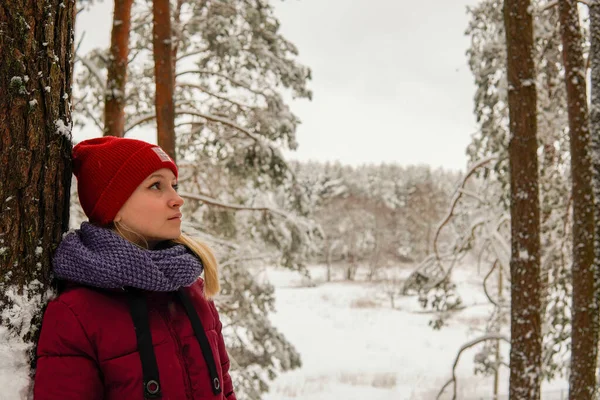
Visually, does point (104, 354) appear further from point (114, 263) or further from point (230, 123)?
point (230, 123)

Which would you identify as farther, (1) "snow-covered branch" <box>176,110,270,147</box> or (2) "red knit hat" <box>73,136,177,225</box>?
(1) "snow-covered branch" <box>176,110,270,147</box>

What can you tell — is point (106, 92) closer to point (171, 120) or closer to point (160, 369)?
point (171, 120)

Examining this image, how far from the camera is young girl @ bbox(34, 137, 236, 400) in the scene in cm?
125

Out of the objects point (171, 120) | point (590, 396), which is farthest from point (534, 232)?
point (171, 120)

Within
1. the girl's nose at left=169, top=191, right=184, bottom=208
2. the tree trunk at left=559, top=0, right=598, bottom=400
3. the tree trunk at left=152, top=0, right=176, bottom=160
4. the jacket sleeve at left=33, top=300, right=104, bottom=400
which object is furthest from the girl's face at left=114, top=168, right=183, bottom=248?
the tree trunk at left=559, top=0, right=598, bottom=400

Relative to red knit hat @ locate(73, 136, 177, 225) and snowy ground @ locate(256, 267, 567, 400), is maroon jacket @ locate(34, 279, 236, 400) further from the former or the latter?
snowy ground @ locate(256, 267, 567, 400)

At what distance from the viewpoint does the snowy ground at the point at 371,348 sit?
15070 millimetres

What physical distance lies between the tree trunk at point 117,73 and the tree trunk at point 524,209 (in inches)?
145

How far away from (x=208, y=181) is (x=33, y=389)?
6.85 metres

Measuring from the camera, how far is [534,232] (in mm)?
4047

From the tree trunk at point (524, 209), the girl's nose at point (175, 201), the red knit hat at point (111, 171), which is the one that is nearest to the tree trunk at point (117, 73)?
the red knit hat at point (111, 171)

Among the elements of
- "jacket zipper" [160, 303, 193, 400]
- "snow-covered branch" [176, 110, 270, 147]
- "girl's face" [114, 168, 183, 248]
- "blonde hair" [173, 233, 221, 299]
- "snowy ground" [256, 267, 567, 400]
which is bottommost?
"snowy ground" [256, 267, 567, 400]

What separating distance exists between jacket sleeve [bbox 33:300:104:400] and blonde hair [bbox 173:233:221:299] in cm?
42

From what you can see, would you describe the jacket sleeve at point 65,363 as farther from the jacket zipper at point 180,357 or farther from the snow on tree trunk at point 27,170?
the jacket zipper at point 180,357
